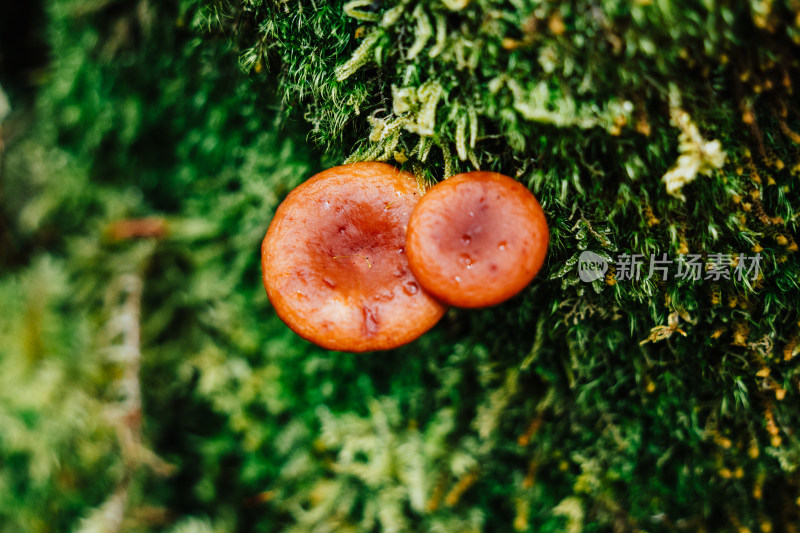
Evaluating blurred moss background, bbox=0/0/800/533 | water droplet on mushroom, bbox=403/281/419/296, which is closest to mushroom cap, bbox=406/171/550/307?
water droplet on mushroom, bbox=403/281/419/296

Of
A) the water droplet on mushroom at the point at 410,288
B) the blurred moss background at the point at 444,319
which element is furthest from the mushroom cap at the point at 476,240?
the blurred moss background at the point at 444,319

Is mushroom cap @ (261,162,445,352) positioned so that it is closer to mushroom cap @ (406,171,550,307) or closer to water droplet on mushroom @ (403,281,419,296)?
water droplet on mushroom @ (403,281,419,296)

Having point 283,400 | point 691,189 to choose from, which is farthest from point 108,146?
point 691,189

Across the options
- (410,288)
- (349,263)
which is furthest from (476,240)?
(349,263)

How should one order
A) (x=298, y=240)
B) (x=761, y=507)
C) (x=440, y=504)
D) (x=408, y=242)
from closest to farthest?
(x=408, y=242) → (x=298, y=240) → (x=761, y=507) → (x=440, y=504)

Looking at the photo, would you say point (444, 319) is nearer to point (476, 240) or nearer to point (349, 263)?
point (349, 263)

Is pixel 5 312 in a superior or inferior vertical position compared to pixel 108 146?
inferior

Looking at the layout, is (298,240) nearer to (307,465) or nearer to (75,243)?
(307,465)
